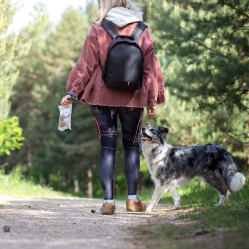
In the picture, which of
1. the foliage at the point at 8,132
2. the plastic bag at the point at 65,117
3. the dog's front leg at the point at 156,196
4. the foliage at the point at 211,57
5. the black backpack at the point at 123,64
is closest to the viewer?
the black backpack at the point at 123,64

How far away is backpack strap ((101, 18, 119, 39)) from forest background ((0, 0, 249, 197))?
2076 mm

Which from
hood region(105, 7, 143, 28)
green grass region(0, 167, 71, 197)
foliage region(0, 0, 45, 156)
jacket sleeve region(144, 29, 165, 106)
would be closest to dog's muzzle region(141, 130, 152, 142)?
jacket sleeve region(144, 29, 165, 106)

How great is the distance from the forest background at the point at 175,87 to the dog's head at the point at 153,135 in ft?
4.58

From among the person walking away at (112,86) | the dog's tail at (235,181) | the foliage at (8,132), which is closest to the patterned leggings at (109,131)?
the person walking away at (112,86)

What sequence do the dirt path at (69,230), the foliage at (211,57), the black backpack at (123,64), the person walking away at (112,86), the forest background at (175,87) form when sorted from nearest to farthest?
the dirt path at (69,230)
the black backpack at (123,64)
the person walking away at (112,86)
the foliage at (211,57)
the forest background at (175,87)

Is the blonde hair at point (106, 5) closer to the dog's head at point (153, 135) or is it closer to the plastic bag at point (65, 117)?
the plastic bag at point (65, 117)

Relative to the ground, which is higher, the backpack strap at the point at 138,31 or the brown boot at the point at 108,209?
the backpack strap at the point at 138,31

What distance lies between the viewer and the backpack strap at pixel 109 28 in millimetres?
4492

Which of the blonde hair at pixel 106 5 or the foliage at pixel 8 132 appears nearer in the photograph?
the blonde hair at pixel 106 5

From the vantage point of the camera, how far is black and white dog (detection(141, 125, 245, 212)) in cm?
541

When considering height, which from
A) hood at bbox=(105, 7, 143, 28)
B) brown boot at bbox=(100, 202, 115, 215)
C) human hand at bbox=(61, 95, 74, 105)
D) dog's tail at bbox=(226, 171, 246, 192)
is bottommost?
brown boot at bbox=(100, 202, 115, 215)

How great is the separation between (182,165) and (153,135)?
0.58 meters

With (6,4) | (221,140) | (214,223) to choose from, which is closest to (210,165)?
(214,223)

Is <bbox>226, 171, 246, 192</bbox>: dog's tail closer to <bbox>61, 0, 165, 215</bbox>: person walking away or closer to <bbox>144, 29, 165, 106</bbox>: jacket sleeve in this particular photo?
<bbox>61, 0, 165, 215</bbox>: person walking away
